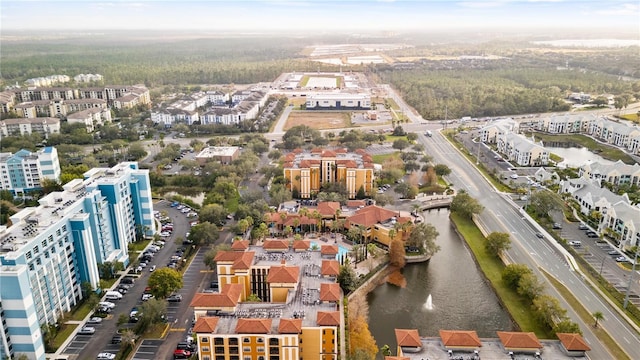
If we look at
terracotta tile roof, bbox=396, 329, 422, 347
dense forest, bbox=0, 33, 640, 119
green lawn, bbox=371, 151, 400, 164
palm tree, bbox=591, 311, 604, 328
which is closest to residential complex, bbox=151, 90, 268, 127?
dense forest, bbox=0, 33, 640, 119

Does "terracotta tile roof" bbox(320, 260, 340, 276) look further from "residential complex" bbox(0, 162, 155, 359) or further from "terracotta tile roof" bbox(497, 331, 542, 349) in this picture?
"residential complex" bbox(0, 162, 155, 359)

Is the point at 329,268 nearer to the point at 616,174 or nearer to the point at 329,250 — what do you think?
the point at 329,250

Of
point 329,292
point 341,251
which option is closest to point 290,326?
point 329,292

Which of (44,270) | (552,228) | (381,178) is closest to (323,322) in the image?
(44,270)

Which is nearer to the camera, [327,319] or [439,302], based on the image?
[327,319]

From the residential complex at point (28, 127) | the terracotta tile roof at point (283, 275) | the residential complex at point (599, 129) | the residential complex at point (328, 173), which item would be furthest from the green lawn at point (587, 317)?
the residential complex at point (28, 127)

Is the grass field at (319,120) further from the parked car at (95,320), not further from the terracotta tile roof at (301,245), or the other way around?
the parked car at (95,320)
